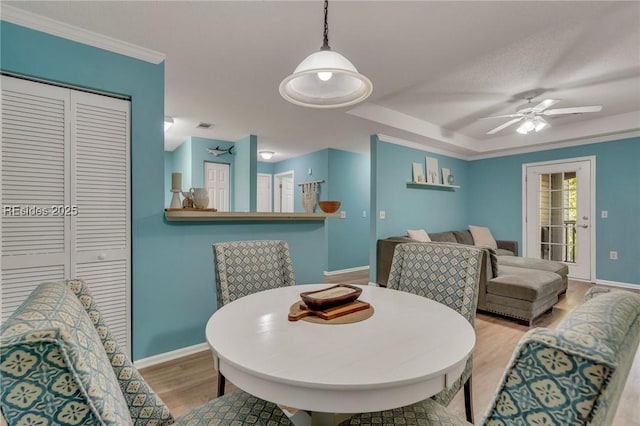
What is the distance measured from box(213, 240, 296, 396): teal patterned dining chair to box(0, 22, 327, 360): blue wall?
766mm

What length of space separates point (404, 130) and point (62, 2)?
11.7 feet

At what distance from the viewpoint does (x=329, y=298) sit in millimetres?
1224

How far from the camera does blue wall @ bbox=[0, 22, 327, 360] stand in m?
1.97

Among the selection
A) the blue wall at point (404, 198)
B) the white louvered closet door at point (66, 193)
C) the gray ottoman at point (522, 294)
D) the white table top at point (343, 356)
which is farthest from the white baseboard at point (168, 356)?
the gray ottoman at point (522, 294)

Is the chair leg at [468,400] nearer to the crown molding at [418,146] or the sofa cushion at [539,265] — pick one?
the sofa cushion at [539,265]

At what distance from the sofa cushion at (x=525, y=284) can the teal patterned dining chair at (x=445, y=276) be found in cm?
181

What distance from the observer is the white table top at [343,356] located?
2.48 ft

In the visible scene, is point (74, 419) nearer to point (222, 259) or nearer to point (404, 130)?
point (222, 259)

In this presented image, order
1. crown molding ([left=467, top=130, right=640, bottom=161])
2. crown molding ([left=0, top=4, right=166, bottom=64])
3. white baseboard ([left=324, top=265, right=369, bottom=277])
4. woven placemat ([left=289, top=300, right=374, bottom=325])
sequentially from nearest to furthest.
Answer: woven placemat ([left=289, top=300, right=374, bottom=325]) → crown molding ([left=0, top=4, right=166, bottom=64]) → crown molding ([left=467, top=130, right=640, bottom=161]) → white baseboard ([left=324, top=265, right=369, bottom=277])

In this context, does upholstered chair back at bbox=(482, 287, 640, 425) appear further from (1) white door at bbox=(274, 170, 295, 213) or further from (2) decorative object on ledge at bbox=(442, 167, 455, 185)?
(1) white door at bbox=(274, 170, 295, 213)

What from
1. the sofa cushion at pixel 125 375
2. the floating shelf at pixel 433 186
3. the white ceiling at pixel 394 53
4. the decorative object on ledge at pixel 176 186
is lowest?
the sofa cushion at pixel 125 375

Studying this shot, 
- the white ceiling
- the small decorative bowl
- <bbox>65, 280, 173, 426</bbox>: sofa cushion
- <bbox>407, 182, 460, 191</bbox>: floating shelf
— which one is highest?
the white ceiling

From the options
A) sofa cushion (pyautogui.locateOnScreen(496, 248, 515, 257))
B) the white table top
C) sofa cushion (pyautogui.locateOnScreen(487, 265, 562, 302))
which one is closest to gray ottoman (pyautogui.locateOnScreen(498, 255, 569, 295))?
sofa cushion (pyautogui.locateOnScreen(487, 265, 562, 302))

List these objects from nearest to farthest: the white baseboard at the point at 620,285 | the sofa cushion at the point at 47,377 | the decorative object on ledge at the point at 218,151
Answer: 1. the sofa cushion at the point at 47,377
2. the white baseboard at the point at 620,285
3. the decorative object on ledge at the point at 218,151
